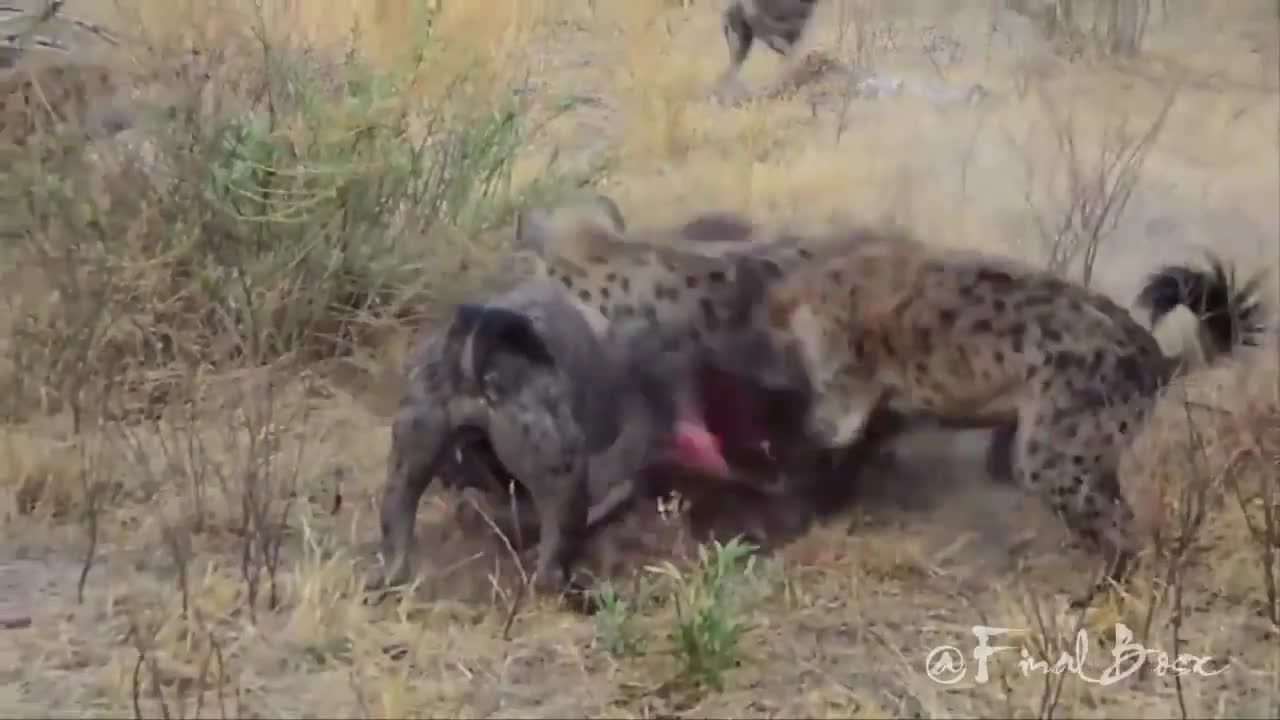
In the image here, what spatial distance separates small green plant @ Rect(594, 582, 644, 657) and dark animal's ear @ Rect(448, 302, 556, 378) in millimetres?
334

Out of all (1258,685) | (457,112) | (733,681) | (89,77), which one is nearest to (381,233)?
(457,112)

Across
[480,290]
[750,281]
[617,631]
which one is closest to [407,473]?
[617,631]

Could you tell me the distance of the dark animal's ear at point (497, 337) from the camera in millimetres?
2164

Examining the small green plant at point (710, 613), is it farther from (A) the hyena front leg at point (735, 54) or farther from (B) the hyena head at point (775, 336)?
(A) the hyena front leg at point (735, 54)

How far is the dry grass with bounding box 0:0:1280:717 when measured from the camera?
202 centimetres

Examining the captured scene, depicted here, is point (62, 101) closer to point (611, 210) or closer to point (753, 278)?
point (611, 210)

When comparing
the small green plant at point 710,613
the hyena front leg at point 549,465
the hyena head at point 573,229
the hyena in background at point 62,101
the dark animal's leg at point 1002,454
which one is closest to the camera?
the small green plant at point 710,613

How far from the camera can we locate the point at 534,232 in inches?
103

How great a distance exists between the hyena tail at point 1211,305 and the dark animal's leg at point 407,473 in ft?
3.31

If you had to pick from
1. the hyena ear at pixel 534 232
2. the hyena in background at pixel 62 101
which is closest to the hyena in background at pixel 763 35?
the hyena ear at pixel 534 232

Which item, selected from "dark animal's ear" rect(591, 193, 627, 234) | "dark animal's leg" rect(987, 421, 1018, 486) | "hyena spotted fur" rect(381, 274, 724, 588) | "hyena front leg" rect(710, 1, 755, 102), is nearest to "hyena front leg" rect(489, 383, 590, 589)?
"hyena spotted fur" rect(381, 274, 724, 588)

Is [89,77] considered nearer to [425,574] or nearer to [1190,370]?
[425,574]

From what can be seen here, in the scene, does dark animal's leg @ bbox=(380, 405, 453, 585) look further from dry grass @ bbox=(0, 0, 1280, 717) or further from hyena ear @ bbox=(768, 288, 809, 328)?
hyena ear @ bbox=(768, 288, 809, 328)

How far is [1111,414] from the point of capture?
7.19 feet
